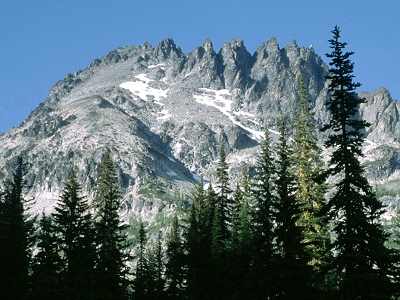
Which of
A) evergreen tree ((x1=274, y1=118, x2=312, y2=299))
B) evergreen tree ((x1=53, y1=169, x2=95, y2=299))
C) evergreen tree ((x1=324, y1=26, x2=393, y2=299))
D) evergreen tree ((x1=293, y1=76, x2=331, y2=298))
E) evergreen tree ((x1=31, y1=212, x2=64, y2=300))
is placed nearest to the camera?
evergreen tree ((x1=324, y1=26, x2=393, y2=299))

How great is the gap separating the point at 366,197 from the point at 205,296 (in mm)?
24197

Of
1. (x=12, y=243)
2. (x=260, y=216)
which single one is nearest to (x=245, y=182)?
(x=260, y=216)

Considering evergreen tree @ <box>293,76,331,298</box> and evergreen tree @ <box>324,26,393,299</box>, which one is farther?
evergreen tree @ <box>293,76,331,298</box>

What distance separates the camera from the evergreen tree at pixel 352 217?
26723 mm

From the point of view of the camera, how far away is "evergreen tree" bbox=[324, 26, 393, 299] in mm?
26723

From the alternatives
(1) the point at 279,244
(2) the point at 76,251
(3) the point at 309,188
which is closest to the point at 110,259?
(2) the point at 76,251

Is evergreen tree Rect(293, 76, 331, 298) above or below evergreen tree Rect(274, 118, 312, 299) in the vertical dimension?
above

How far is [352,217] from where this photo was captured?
28203mm

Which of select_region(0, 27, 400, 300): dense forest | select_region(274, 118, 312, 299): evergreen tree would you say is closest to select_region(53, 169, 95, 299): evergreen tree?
select_region(0, 27, 400, 300): dense forest

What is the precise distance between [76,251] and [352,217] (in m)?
24.8

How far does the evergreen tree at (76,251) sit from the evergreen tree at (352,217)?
20.1 meters

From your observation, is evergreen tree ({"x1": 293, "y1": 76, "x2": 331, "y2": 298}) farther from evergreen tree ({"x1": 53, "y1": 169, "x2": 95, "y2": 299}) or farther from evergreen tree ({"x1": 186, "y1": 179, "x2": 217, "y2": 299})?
evergreen tree ({"x1": 53, "y1": 169, "x2": 95, "y2": 299})

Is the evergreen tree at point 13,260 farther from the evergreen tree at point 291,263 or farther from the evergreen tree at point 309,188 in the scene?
the evergreen tree at point 309,188

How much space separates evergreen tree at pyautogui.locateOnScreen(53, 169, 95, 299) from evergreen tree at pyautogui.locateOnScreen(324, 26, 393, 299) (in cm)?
2010
